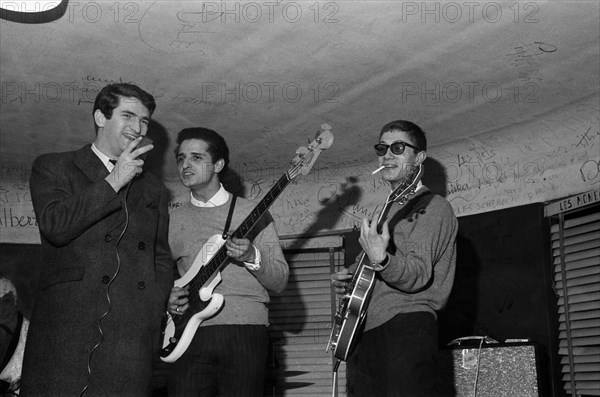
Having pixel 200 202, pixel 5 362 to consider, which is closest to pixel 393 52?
pixel 200 202

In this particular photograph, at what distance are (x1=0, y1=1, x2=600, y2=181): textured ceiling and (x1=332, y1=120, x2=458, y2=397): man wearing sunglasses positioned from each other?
0.98 m

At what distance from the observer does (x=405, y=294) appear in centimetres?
299

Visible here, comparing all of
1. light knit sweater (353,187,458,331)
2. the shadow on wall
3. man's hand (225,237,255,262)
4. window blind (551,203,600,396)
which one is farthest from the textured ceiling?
man's hand (225,237,255,262)

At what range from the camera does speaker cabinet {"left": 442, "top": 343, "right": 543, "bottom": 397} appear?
13.1 ft

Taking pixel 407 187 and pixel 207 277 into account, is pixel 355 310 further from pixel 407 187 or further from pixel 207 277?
pixel 207 277

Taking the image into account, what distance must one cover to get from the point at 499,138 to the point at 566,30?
1416 mm

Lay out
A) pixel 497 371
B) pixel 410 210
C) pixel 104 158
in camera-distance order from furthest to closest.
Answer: pixel 497 371 < pixel 410 210 < pixel 104 158

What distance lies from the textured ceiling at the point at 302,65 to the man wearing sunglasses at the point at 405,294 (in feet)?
3.22

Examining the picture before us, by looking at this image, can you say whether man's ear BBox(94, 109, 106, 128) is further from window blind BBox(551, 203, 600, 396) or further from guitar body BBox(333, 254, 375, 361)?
window blind BBox(551, 203, 600, 396)

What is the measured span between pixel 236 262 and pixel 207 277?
16cm

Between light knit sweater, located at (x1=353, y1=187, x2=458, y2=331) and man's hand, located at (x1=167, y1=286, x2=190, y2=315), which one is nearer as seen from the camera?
light knit sweater, located at (x1=353, y1=187, x2=458, y2=331)

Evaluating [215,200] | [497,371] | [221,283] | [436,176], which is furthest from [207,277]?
[436,176]

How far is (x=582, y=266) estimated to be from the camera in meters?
4.54

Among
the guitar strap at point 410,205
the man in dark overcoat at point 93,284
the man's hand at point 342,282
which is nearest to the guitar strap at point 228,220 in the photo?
the man's hand at point 342,282
